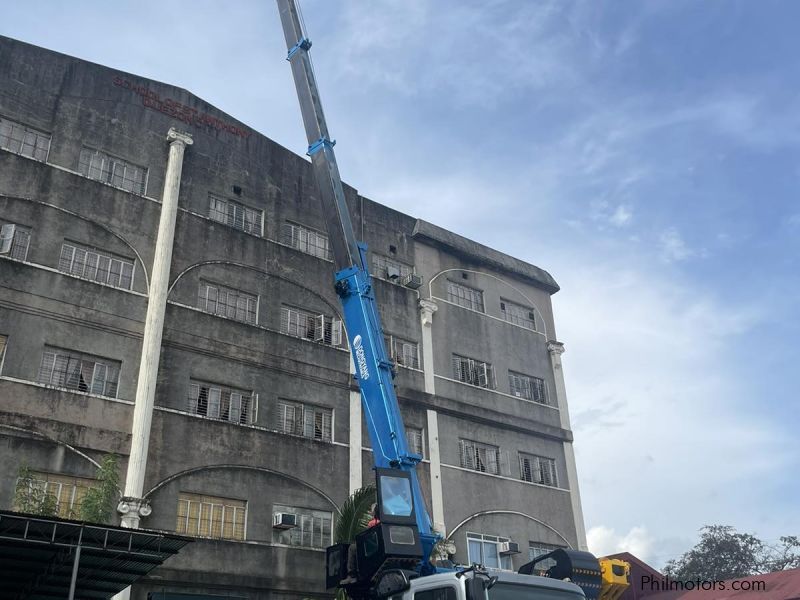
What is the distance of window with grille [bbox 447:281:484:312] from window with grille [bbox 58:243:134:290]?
43.3 feet

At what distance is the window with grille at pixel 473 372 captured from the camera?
2978 centimetres

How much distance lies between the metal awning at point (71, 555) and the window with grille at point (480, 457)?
14849 mm

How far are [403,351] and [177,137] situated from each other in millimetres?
10760

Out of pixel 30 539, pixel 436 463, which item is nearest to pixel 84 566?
pixel 30 539

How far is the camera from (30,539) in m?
11.9

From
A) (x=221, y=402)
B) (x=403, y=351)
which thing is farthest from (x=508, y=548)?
(x=221, y=402)

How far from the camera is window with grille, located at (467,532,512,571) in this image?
1051 inches

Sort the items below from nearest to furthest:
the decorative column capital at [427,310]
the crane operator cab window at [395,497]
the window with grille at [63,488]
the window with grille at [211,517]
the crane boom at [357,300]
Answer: the crane operator cab window at [395,497]
the crane boom at [357,300]
the window with grille at [63,488]
the window with grille at [211,517]
the decorative column capital at [427,310]

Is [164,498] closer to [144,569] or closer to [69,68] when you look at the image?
[144,569]

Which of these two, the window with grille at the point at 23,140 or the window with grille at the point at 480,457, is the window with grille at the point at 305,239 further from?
the window with grille at the point at 480,457

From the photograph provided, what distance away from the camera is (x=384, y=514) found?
38.2 feet

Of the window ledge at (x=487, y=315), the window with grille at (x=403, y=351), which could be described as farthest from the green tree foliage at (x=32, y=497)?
the window ledge at (x=487, y=315)

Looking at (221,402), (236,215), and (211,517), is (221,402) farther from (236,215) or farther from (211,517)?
(236,215)

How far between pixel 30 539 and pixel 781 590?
64.5 ft
